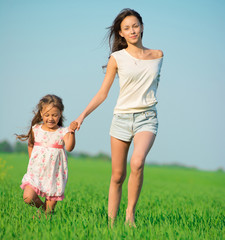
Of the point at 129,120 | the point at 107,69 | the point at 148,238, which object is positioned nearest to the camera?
the point at 148,238

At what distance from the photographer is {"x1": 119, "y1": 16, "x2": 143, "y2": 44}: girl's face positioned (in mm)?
4125

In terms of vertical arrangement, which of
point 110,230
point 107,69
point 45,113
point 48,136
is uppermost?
point 107,69

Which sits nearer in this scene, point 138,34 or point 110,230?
point 110,230

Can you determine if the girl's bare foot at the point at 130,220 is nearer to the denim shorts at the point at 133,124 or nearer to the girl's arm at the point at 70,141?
the denim shorts at the point at 133,124

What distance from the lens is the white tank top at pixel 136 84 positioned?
396cm

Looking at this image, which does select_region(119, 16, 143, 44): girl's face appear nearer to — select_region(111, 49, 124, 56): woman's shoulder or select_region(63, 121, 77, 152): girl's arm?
select_region(111, 49, 124, 56): woman's shoulder

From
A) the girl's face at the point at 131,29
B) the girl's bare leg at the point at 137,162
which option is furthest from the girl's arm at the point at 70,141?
the girl's face at the point at 131,29

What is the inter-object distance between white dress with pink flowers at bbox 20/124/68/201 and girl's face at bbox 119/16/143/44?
1409 mm

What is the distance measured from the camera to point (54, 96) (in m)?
4.69

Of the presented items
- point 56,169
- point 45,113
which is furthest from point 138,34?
point 56,169

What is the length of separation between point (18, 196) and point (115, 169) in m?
2.55

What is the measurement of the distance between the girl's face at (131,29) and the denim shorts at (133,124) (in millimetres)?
877

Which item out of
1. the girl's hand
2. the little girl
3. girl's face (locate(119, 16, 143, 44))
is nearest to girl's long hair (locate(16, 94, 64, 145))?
the little girl

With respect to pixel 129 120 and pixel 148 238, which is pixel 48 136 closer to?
pixel 129 120
